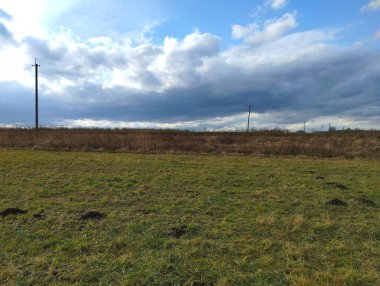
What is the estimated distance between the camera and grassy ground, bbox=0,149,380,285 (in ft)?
14.4

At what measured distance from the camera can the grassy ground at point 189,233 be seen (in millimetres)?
4402

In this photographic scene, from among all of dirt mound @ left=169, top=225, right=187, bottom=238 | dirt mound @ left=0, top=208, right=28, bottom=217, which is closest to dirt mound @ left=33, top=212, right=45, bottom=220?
dirt mound @ left=0, top=208, right=28, bottom=217

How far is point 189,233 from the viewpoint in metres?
6.00

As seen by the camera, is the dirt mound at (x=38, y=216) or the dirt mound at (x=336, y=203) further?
the dirt mound at (x=336, y=203)

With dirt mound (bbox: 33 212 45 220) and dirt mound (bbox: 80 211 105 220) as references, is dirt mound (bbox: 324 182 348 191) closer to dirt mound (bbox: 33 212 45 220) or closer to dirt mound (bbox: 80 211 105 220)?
dirt mound (bbox: 80 211 105 220)

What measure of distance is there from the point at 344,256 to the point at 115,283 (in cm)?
333

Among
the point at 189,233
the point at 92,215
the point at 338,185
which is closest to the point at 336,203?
the point at 338,185

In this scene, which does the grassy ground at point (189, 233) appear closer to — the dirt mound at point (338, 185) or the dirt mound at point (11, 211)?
the dirt mound at point (338, 185)

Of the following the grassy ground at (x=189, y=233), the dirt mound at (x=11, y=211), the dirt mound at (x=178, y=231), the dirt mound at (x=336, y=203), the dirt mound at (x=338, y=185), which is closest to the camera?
the grassy ground at (x=189, y=233)

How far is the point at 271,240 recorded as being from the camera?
5.57m

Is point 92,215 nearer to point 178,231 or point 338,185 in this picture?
point 178,231

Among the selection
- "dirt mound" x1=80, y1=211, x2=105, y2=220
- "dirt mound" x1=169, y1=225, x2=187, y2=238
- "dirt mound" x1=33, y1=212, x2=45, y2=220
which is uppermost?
"dirt mound" x1=80, y1=211, x2=105, y2=220

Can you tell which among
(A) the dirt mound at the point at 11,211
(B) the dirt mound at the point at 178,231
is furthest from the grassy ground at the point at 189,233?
(A) the dirt mound at the point at 11,211

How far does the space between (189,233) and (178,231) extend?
0.21 m
